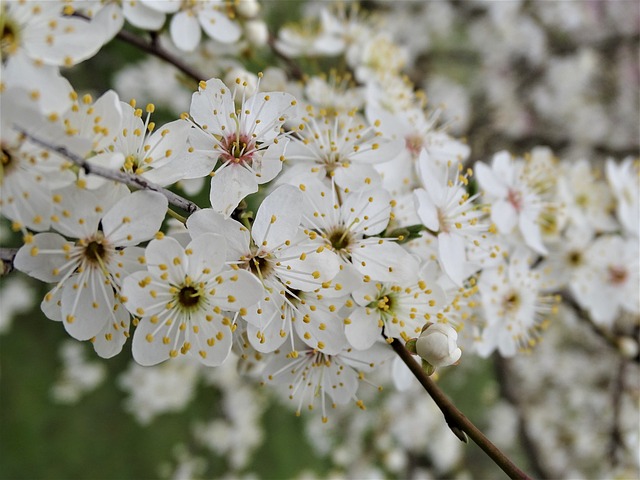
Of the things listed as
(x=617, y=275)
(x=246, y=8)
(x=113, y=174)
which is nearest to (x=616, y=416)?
(x=617, y=275)

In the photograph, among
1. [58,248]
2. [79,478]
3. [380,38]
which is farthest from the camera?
[79,478]

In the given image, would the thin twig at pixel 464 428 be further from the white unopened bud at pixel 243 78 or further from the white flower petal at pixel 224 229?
the white unopened bud at pixel 243 78

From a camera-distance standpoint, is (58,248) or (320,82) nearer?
(58,248)

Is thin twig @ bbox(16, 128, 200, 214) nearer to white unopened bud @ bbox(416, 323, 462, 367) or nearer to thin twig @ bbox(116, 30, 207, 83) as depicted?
white unopened bud @ bbox(416, 323, 462, 367)

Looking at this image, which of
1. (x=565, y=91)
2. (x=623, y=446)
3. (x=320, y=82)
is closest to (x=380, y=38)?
(x=320, y=82)

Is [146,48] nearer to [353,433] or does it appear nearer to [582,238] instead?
[582,238]

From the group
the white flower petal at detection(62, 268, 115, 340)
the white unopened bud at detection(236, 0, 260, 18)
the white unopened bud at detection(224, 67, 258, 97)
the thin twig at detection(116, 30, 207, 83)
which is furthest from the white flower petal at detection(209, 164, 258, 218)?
the white unopened bud at detection(236, 0, 260, 18)

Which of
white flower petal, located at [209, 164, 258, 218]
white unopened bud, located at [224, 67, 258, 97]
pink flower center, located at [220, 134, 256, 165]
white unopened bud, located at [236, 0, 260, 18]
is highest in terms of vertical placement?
white unopened bud, located at [236, 0, 260, 18]

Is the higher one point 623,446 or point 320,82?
point 320,82

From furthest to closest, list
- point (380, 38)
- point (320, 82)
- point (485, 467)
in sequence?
1. point (485, 467)
2. point (380, 38)
3. point (320, 82)

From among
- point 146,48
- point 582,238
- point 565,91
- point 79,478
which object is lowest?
point 79,478
